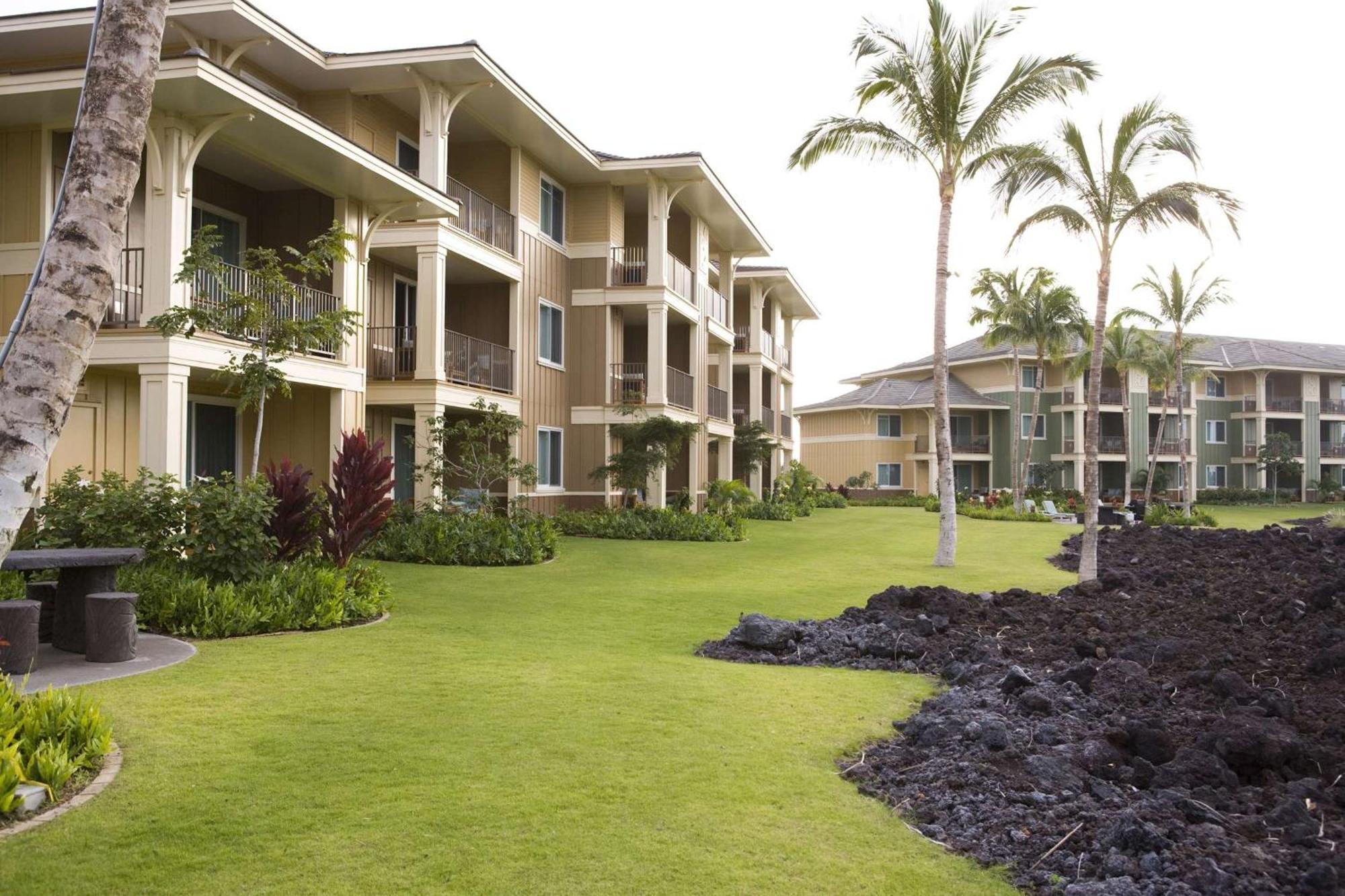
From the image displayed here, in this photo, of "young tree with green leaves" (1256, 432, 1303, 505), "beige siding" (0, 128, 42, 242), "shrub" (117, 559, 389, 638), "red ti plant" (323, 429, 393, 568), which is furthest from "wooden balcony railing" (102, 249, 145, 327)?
"young tree with green leaves" (1256, 432, 1303, 505)

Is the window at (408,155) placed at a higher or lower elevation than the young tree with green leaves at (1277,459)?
higher

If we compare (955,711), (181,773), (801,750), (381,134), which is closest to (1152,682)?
(955,711)

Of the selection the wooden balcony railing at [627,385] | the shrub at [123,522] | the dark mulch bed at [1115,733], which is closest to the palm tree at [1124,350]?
the wooden balcony railing at [627,385]

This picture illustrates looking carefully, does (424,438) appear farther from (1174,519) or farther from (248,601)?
(1174,519)

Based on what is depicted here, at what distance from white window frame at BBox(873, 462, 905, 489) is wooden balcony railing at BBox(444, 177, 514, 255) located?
36388 millimetres

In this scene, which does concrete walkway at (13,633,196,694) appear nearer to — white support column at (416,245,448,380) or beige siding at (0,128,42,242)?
beige siding at (0,128,42,242)

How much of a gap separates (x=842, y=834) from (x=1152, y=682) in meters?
3.61

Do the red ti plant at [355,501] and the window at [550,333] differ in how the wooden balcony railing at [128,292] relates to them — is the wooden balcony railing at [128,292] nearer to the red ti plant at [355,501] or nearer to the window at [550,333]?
the red ti plant at [355,501]

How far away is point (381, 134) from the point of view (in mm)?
21141

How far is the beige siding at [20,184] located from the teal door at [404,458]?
8.10 meters

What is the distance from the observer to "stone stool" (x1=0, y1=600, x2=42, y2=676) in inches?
291

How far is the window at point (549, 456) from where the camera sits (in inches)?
989

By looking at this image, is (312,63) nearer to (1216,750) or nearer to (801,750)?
(801,750)

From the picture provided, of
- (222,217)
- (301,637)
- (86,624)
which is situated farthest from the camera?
(222,217)
